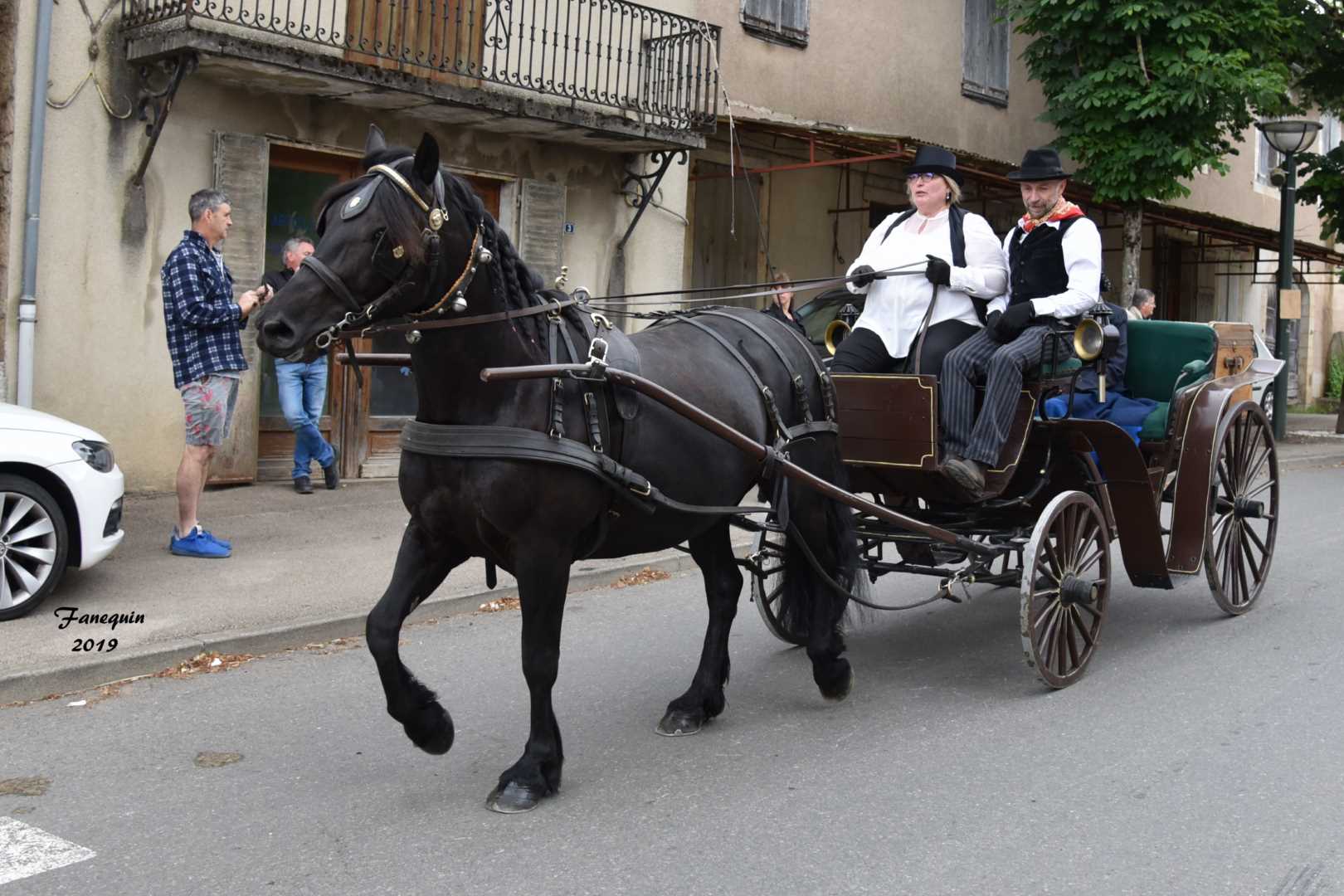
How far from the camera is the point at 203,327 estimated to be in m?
7.80

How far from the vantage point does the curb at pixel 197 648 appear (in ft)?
18.8

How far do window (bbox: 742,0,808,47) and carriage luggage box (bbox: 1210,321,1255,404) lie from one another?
9.28 meters

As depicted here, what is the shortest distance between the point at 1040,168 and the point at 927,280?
79cm

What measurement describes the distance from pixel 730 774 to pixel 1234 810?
1.69 metres

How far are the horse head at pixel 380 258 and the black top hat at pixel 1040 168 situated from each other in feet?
10.0

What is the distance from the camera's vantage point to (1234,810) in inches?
172

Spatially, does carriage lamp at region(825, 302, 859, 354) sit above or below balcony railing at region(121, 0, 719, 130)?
below

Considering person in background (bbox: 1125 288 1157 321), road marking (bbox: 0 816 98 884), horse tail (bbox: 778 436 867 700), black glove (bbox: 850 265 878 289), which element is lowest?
road marking (bbox: 0 816 98 884)

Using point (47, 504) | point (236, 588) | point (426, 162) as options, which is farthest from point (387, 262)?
point (236, 588)

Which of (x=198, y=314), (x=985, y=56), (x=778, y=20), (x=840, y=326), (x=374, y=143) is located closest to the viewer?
(x=374, y=143)

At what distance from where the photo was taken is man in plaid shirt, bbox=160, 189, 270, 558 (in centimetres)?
774

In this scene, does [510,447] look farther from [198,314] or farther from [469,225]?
[198,314]

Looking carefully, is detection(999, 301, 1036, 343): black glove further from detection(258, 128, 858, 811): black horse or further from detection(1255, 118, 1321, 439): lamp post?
detection(1255, 118, 1321, 439): lamp post

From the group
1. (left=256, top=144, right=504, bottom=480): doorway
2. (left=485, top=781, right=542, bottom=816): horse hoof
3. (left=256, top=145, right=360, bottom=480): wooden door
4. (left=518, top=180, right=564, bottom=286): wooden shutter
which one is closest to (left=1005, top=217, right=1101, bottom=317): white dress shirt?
(left=485, top=781, right=542, bottom=816): horse hoof
